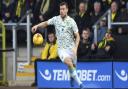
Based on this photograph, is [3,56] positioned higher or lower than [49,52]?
lower

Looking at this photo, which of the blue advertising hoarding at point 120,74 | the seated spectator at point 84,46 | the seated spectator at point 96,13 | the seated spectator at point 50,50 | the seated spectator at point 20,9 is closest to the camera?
the blue advertising hoarding at point 120,74

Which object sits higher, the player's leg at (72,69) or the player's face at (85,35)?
the player's face at (85,35)

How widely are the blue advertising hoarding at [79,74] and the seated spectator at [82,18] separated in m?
2.21

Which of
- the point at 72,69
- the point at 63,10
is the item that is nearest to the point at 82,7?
the point at 63,10

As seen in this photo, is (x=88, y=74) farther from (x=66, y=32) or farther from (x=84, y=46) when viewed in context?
(x=66, y=32)

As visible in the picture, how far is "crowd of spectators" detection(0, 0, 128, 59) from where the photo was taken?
48.3 feet

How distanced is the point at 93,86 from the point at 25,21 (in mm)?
4914

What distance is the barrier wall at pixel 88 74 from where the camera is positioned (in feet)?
43.6

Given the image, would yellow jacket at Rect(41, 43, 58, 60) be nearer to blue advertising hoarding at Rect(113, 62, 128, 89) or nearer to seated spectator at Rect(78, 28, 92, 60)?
seated spectator at Rect(78, 28, 92, 60)

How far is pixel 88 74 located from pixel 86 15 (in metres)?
2.68

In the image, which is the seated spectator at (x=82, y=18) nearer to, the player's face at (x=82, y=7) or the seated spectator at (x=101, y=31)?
the player's face at (x=82, y=7)

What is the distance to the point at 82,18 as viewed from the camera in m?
15.6

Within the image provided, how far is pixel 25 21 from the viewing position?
17438mm

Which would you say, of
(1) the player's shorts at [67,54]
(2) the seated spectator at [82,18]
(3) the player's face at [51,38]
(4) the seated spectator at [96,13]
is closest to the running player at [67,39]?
(1) the player's shorts at [67,54]
